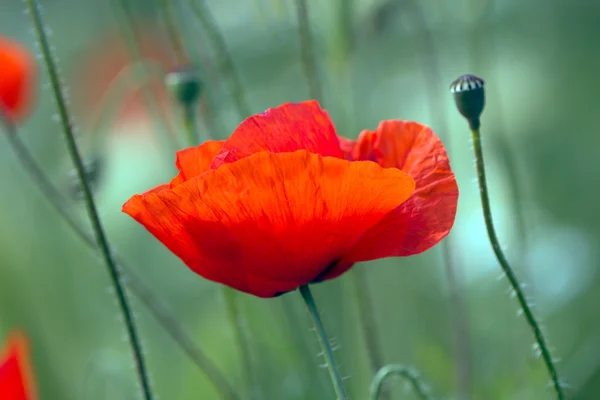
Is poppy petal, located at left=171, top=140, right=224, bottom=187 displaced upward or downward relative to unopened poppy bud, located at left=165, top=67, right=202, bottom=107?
downward

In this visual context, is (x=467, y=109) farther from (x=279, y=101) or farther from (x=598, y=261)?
(x=279, y=101)

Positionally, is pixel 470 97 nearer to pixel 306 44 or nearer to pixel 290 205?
pixel 290 205

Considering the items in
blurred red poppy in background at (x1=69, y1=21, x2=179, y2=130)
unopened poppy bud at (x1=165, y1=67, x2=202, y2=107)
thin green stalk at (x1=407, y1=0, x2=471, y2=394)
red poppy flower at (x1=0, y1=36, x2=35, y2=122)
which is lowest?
thin green stalk at (x1=407, y1=0, x2=471, y2=394)

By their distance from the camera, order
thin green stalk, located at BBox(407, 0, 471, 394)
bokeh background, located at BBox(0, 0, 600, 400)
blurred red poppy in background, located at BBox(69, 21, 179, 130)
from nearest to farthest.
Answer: thin green stalk, located at BBox(407, 0, 471, 394) < bokeh background, located at BBox(0, 0, 600, 400) < blurred red poppy in background, located at BBox(69, 21, 179, 130)

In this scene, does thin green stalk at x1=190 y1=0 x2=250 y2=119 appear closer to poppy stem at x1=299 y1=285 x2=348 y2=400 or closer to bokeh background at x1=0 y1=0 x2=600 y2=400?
bokeh background at x1=0 y1=0 x2=600 y2=400

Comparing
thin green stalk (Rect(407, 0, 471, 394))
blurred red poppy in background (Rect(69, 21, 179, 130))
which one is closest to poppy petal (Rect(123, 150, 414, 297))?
thin green stalk (Rect(407, 0, 471, 394))

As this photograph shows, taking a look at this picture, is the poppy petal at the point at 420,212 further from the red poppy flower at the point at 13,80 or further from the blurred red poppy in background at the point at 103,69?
the blurred red poppy in background at the point at 103,69

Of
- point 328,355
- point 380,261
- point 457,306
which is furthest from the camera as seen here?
point 380,261

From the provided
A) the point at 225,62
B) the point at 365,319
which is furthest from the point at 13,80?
the point at 365,319
